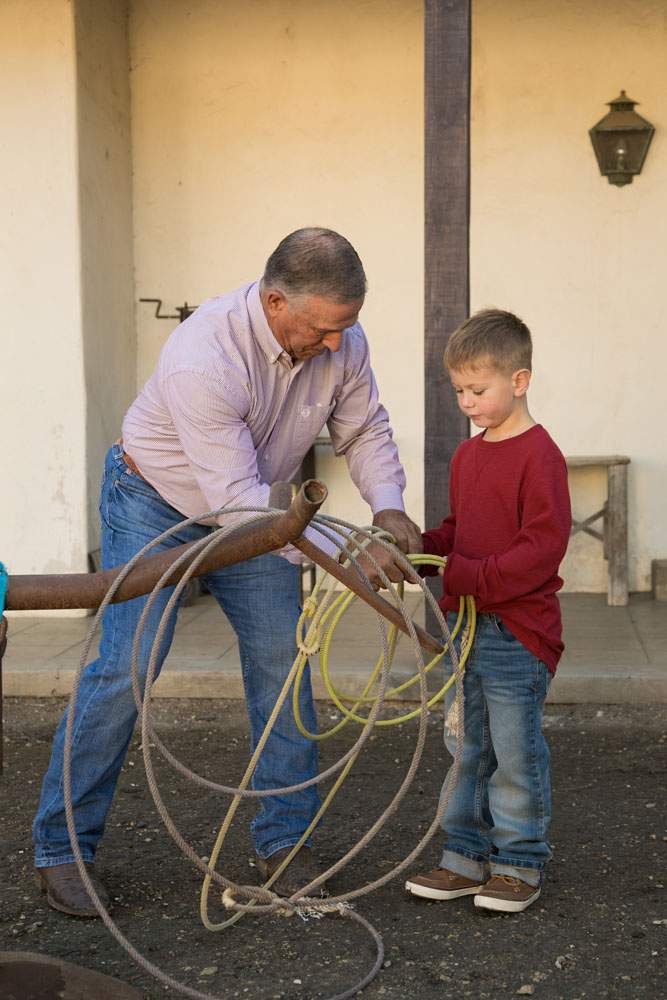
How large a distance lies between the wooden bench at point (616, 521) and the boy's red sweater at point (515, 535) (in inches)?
141

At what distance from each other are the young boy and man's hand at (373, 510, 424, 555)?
10 centimetres

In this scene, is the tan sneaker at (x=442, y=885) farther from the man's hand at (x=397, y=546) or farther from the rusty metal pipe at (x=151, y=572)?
the rusty metal pipe at (x=151, y=572)

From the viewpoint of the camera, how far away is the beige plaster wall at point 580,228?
6.69 meters

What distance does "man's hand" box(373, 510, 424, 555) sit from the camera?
3098mm

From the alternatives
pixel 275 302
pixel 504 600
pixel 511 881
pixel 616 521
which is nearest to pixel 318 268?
pixel 275 302

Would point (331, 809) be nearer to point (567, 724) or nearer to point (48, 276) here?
point (567, 724)

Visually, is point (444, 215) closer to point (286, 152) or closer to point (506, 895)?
point (286, 152)

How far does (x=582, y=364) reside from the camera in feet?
22.6

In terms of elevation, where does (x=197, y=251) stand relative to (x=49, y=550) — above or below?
above

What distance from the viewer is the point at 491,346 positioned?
2971 millimetres

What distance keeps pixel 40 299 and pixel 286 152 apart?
1.73 metres

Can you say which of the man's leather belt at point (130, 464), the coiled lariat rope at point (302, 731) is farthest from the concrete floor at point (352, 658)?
the man's leather belt at point (130, 464)

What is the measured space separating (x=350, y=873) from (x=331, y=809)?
1.78ft

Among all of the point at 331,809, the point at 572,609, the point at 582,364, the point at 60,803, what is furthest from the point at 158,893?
the point at 582,364
